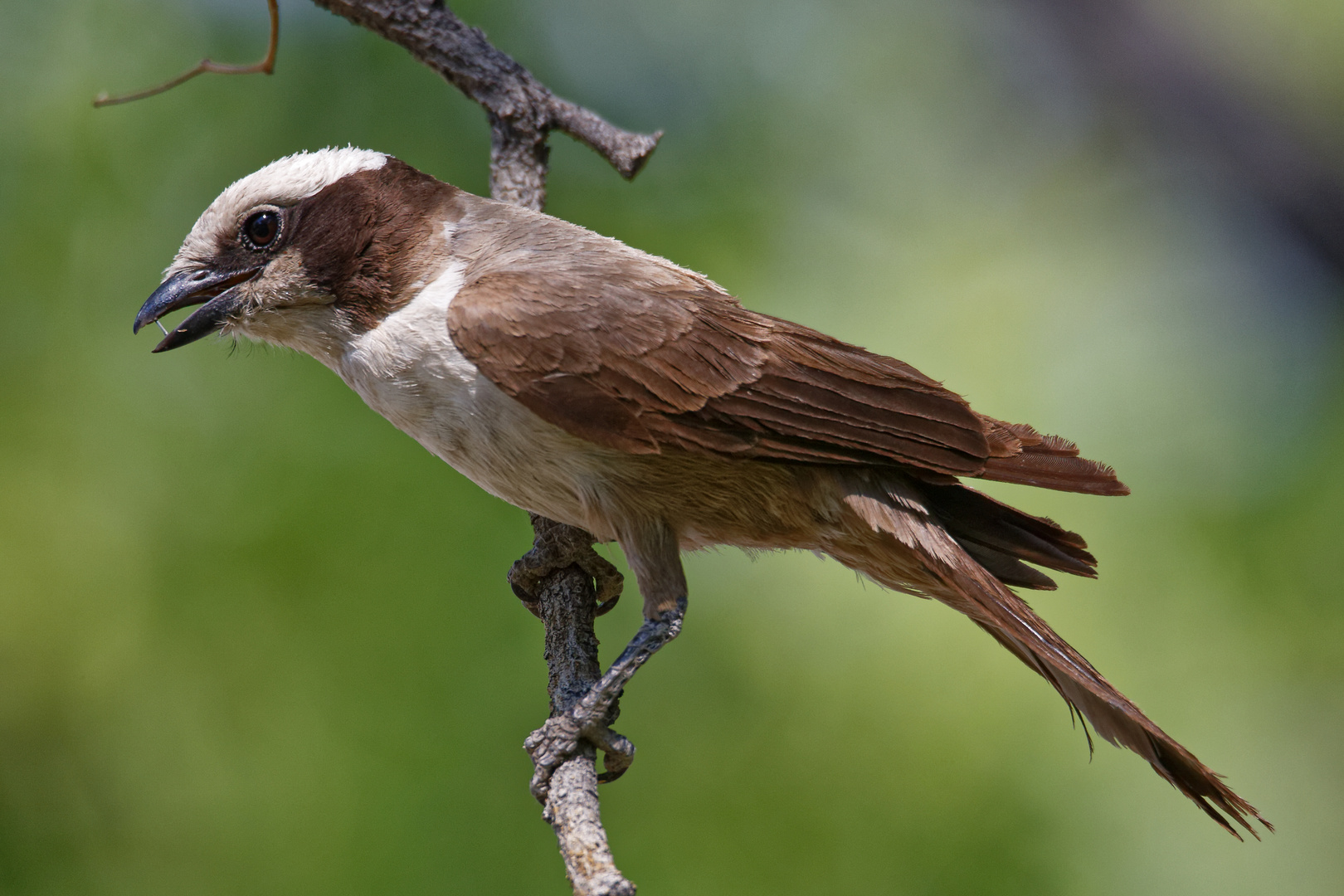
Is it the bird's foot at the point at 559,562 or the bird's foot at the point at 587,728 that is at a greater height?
the bird's foot at the point at 559,562

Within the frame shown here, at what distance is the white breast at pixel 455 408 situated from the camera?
8.13ft

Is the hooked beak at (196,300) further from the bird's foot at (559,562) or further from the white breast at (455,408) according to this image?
the bird's foot at (559,562)

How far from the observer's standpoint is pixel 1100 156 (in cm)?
557

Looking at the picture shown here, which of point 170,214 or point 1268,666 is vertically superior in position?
point 170,214

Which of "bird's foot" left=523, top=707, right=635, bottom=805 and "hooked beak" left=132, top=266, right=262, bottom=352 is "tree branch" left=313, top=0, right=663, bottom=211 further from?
"bird's foot" left=523, top=707, right=635, bottom=805

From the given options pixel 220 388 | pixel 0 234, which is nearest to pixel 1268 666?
pixel 220 388

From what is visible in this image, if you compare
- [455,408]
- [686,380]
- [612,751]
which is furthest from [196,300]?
[612,751]

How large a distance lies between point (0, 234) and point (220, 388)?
1.16 meters

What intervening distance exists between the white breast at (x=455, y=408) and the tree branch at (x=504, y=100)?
72 cm

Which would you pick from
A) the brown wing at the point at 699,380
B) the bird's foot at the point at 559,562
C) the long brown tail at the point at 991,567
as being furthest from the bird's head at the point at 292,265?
the long brown tail at the point at 991,567

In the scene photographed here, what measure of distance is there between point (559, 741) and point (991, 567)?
3.98ft

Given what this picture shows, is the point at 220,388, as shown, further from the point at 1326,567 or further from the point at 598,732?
the point at 1326,567

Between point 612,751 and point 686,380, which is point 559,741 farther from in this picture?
point 686,380

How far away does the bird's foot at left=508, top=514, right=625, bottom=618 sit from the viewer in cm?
288
